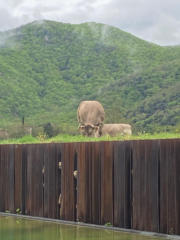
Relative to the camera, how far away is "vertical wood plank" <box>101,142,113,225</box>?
343 inches

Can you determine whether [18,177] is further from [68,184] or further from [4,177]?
[68,184]

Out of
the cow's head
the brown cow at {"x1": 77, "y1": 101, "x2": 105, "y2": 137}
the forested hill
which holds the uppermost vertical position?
the forested hill

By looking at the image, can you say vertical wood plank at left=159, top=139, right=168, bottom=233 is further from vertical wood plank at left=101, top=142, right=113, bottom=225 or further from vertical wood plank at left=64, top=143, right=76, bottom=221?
vertical wood plank at left=64, top=143, right=76, bottom=221

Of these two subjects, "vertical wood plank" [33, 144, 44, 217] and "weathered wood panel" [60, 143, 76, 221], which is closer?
"weathered wood panel" [60, 143, 76, 221]

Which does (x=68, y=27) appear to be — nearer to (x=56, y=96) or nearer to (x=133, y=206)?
(x=56, y=96)

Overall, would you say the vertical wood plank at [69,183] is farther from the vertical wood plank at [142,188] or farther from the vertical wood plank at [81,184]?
the vertical wood plank at [142,188]

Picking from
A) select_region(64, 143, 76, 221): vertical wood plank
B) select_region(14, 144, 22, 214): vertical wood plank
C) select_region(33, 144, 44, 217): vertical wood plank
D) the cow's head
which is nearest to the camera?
select_region(64, 143, 76, 221): vertical wood plank

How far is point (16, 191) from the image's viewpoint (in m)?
10.9

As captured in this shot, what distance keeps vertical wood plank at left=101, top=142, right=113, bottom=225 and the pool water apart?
0.36m

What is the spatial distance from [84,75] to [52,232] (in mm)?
53253

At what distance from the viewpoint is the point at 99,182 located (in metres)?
9.01

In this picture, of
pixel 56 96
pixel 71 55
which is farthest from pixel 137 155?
pixel 71 55

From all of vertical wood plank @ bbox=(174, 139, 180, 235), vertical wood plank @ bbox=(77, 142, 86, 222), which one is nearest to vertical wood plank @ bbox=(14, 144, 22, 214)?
vertical wood plank @ bbox=(77, 142, 86, 222)

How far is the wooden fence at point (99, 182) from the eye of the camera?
784 cm
